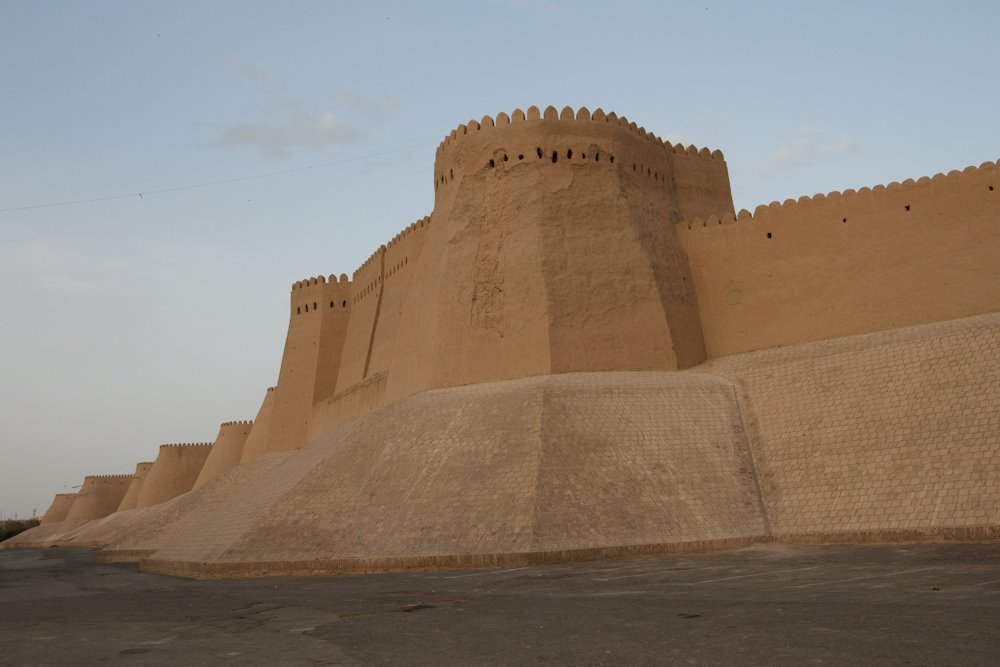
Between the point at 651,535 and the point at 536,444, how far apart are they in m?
2.90

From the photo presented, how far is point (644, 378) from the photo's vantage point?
1853 centimetres

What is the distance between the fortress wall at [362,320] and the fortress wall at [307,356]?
552 millimetres

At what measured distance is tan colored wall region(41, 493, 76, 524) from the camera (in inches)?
2522

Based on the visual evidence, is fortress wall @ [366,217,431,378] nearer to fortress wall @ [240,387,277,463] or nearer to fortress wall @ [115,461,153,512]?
fortress wall @ [240,387,277,463]

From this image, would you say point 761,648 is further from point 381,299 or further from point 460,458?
point 381,299

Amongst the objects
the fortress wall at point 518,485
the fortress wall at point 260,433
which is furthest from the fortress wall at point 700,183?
the fortress wall at point 260,433

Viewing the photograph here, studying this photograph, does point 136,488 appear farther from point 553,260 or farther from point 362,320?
point 553,260

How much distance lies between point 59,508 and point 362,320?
149 feet

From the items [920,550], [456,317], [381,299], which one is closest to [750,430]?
[920,550]

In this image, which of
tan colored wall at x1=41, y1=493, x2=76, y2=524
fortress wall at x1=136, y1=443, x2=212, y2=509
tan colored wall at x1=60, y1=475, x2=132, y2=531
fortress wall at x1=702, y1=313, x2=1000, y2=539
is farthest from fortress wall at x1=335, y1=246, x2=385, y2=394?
tan colored wall at x1=41, y1=493, x2=76, y2=524

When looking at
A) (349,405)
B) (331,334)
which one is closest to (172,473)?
(331,334)

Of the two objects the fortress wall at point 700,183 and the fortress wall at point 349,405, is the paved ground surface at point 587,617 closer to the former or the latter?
the fortress wall at point 349,405

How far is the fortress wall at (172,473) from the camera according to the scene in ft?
144

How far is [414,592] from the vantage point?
12023 mm
